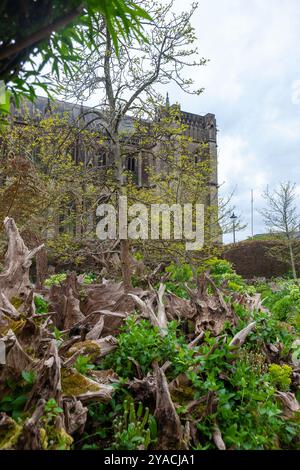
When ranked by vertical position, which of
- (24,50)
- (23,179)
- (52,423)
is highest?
(23,179)

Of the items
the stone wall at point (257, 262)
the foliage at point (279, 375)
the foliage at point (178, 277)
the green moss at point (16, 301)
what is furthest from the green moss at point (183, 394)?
the stone wall at point (257, 262)

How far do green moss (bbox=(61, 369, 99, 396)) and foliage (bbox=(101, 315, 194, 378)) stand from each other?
21.0 inches

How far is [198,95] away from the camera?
7.32m

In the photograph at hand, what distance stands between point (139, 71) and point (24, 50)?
6619 mm

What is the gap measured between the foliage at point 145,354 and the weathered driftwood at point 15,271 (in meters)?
1.02

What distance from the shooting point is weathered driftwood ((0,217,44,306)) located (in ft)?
11.4

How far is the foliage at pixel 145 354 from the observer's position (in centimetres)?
302

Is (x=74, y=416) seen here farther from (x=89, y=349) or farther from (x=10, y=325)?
(x=89, y=349)

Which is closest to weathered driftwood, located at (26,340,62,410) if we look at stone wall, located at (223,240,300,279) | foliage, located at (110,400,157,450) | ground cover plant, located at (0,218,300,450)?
ground cover plant, located at (0,218,300,450)

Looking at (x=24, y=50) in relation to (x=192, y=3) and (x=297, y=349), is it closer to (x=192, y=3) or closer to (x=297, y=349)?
(x=297, y=349)

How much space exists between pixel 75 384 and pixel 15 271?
1.48 meters

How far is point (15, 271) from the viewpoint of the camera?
357 centimetres

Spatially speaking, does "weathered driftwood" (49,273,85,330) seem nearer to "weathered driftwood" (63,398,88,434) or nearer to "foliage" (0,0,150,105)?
"weathered driftwood" (63,398,88,434)

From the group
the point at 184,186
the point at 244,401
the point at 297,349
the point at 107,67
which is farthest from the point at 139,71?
the point at 244,401
